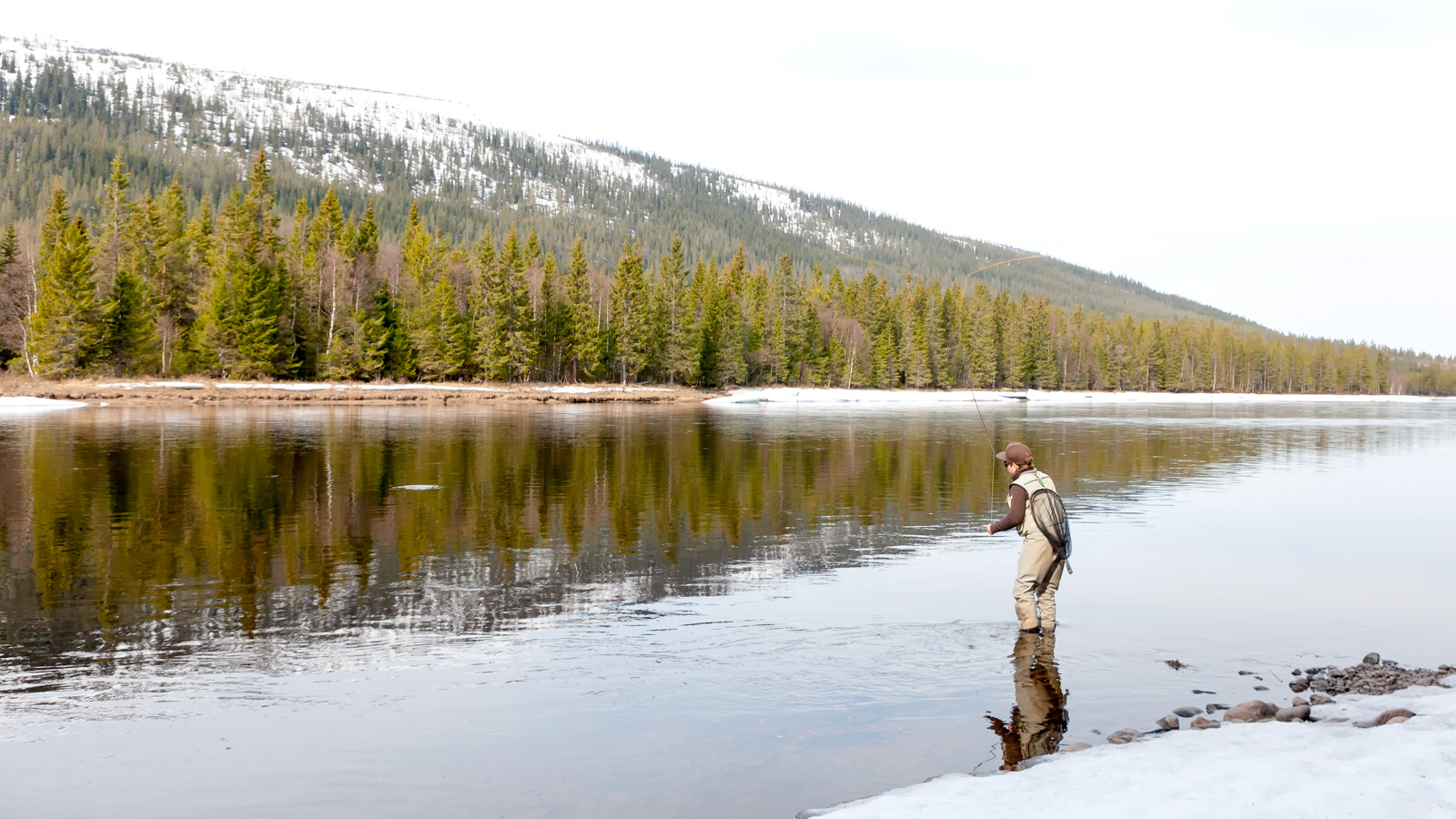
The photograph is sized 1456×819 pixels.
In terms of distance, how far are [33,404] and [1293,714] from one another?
202 feet

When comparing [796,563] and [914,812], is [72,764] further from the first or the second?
[796,563]

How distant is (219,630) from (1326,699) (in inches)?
387

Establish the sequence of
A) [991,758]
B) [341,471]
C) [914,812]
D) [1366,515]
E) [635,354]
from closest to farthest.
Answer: [914,812] < [991,758] < [1366,515] < [341,471] < [635,354]

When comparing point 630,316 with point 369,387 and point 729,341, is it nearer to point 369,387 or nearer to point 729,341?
point 729,341

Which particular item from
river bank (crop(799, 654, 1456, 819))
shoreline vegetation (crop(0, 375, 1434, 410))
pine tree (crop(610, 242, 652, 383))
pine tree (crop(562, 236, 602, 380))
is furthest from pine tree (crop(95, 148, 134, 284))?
river bank (crop(799, 654, 1456, 819))

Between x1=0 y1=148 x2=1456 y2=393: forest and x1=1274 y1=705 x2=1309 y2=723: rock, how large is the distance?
70.0 meters

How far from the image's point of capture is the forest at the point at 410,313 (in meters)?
65.0

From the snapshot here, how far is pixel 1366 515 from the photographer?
19188 millimetres

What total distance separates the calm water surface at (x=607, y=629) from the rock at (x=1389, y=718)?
130cm

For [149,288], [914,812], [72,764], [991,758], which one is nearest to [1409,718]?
[991,758]

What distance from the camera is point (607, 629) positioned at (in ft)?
31.6

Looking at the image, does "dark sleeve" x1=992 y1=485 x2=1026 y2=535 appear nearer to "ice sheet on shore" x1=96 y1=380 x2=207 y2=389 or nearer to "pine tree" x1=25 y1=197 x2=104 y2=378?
"ice sheet on shore" x1=96 y1=380 x2=207 y2=389

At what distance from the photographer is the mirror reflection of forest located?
10.2 metres

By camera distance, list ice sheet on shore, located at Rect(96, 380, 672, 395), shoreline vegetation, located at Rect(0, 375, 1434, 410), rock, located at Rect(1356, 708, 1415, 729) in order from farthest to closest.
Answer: ice sheet on shore, located at Rect(96, 380, 672, 395), shoreline vegetation, located at Rect(0, 375, 1434, 410), rock, located at Rect(1356, 708, 1415, 729)
